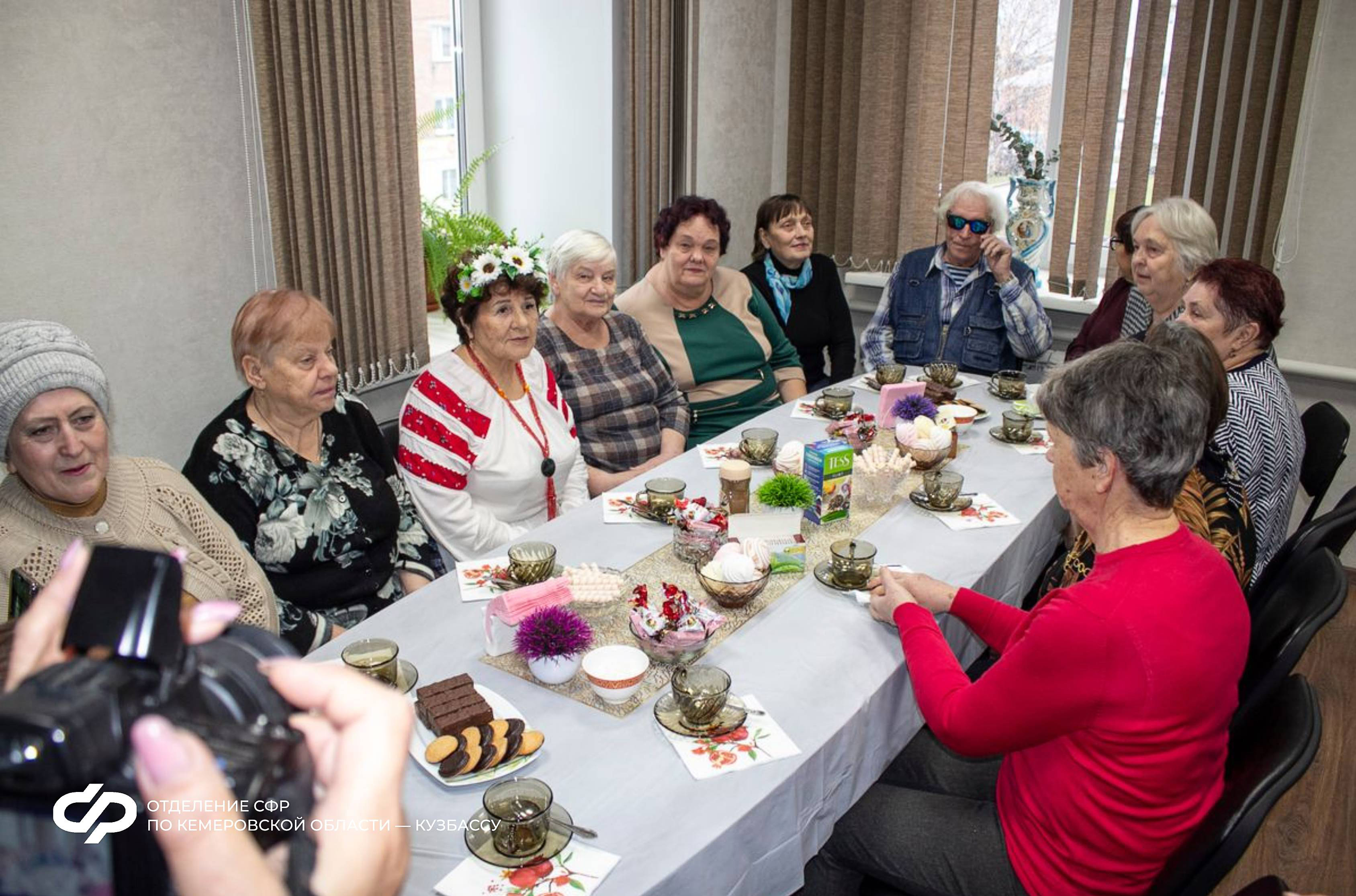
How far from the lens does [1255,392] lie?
2.25 m

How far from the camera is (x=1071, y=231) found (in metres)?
4.11

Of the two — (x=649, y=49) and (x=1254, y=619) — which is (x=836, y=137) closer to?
(x=649, y=49)

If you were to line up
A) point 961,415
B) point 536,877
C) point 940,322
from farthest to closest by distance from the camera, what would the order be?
point 940,322 → point 961,415 → point 536,877

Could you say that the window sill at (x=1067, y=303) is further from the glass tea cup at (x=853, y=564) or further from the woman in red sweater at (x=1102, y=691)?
the woman in red sweater at (x=1102, y=691)

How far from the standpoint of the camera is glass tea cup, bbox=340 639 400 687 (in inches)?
56.4

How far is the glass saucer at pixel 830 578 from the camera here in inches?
72.1

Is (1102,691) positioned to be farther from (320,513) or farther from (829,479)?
(320,513)

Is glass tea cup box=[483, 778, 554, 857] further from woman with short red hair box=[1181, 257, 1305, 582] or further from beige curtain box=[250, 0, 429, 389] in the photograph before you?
beige curtain box=[250, 0, 429, 389]

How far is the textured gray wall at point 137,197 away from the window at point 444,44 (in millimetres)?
1295

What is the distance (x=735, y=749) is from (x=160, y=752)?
104 centimetres

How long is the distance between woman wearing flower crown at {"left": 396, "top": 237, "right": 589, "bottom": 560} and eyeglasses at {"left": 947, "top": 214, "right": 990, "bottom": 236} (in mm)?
1641

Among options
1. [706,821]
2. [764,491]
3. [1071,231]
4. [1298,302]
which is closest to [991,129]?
[1071,231]

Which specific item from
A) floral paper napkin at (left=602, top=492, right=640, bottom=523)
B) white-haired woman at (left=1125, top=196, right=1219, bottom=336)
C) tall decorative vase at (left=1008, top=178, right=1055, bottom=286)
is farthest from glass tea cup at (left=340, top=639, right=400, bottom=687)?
tall decorative vase at (left=1008, top=178, right=1055, bottom=286)

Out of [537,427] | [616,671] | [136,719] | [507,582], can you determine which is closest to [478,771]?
[616,671]
